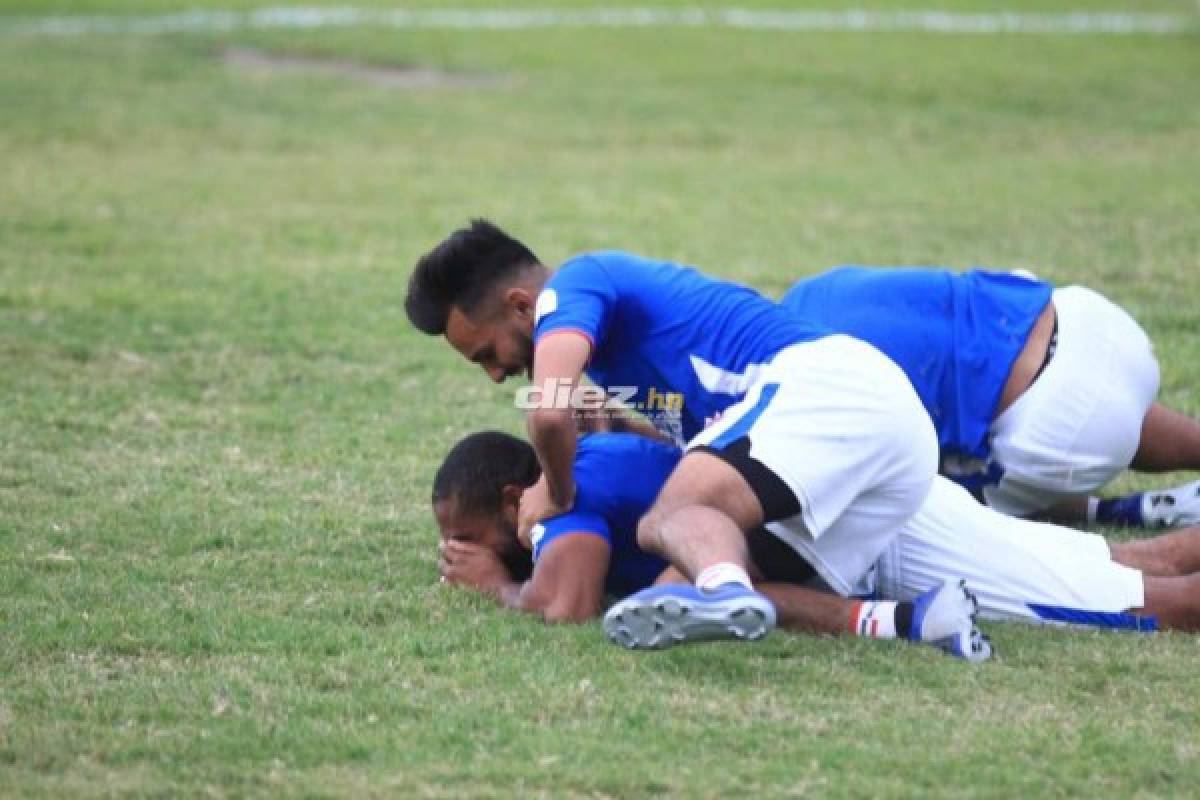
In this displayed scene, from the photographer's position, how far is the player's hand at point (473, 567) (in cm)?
641

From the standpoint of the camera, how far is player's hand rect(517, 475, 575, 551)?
20.2 feet

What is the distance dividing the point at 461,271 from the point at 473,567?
1.00 meters

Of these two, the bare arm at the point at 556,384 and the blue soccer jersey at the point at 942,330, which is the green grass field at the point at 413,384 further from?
the blue soccer jersey at the point at 942,330

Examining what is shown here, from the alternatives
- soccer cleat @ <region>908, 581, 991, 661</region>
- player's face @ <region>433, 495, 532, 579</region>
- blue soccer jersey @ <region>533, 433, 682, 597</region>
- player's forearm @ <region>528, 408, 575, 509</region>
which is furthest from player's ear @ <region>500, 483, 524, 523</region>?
soccer cleat @ <region>908, 581, 991, 661</region>

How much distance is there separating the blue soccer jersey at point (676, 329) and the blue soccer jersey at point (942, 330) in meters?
1.04

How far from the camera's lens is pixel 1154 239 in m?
Result: 12.9

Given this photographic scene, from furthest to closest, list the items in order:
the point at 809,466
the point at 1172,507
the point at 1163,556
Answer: the point at 1172,507 → the point at 1163,556 → the point at 809,466

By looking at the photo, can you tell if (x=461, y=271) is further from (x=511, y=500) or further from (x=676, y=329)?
(x=511, y=500)

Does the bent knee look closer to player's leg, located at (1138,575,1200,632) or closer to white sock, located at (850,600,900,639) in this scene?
white sock, located at (850,600,900,639)

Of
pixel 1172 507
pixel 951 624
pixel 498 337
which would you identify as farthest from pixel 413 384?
pixel 951 624

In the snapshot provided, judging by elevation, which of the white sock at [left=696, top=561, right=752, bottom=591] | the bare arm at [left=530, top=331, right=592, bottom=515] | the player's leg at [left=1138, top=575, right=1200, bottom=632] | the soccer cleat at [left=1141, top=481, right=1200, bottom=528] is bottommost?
the player's leg at [left=1138, top=575, right=1200, bottom=632]

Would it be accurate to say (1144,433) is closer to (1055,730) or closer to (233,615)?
(1055,730)

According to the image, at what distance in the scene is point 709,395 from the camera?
6078 mm

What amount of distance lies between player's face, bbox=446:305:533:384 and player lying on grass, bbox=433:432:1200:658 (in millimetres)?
379
